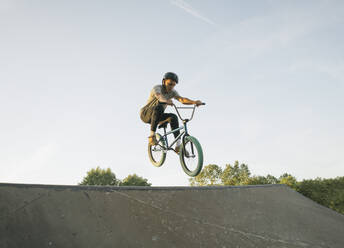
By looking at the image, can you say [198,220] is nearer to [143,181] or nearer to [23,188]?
[23,188]

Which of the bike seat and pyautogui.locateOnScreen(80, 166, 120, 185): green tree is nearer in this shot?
the bike seat

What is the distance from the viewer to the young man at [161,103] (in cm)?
600

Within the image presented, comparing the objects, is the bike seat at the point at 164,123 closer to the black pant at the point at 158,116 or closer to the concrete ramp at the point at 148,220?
the black pant at the point at 158,116

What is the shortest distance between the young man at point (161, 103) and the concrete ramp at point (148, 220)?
171 centimetres

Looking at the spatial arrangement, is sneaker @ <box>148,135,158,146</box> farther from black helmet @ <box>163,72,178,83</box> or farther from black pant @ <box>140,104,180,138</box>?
black helmet @ <box>163,72,178,83</box>

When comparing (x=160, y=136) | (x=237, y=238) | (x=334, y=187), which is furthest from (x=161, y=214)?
(x=334, y=187)

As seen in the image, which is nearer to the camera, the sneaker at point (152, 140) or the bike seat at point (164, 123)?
the bike seat at point (164, 123)

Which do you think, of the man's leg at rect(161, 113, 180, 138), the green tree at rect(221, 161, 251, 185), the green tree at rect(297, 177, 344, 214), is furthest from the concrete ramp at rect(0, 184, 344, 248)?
the green tree at rect(221, 161, 251, 185)

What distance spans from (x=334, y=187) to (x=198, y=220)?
978 centimetres

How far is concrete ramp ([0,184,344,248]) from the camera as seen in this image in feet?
11.7

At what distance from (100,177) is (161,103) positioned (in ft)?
108

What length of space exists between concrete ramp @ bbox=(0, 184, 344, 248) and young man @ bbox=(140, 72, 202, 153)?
67.3 inches

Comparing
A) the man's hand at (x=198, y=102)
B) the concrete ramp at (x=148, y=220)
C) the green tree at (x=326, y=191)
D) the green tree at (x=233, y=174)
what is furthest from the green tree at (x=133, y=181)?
the man's hand at (x=198, y=102)

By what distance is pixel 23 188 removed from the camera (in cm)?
425
